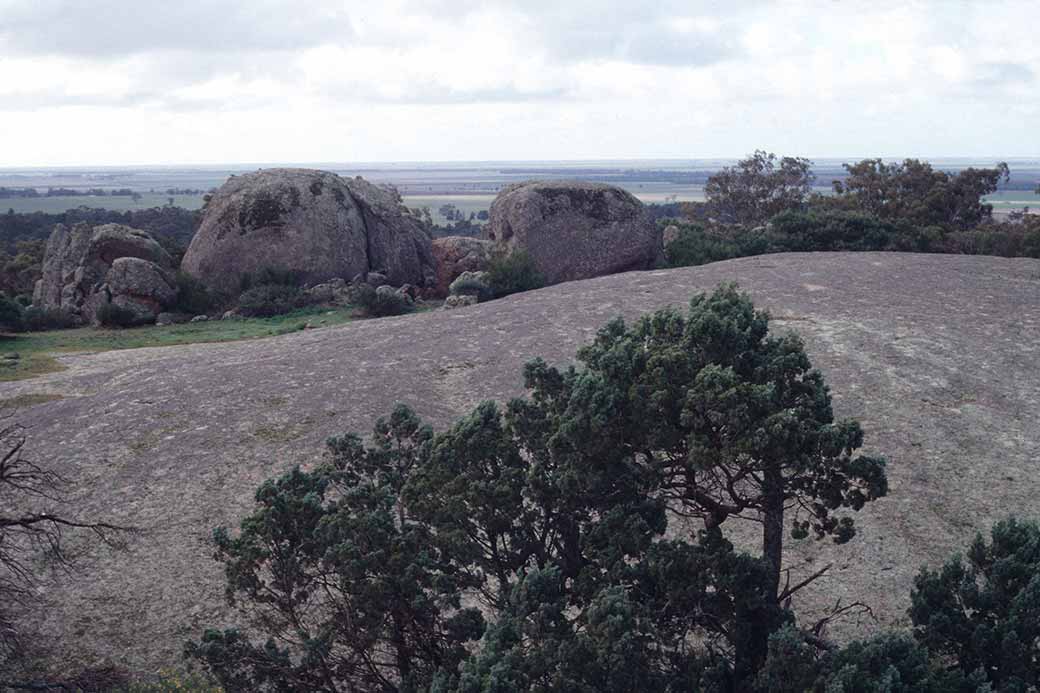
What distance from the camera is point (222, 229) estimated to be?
34062 mm

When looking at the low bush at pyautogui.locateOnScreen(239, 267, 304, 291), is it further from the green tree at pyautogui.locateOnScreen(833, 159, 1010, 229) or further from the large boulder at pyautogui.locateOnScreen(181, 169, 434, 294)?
the green tree at pyautogui.locateOnScreen(833, 159, 1010, 229)

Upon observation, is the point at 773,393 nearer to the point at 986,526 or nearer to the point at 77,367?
the point at 986,526

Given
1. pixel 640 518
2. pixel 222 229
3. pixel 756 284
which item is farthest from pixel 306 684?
pixel 222 229

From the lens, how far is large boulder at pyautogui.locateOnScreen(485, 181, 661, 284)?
3381cm

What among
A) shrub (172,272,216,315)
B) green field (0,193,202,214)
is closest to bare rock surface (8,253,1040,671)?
shrub (172,272,216,315)

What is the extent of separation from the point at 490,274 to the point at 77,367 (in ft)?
40.7

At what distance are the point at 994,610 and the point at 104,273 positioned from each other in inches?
1190

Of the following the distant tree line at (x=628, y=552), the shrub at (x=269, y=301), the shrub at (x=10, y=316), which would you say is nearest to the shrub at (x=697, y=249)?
the shrub at (x=269, y=301)

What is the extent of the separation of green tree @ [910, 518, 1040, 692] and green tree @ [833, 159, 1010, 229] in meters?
Result: 40.2

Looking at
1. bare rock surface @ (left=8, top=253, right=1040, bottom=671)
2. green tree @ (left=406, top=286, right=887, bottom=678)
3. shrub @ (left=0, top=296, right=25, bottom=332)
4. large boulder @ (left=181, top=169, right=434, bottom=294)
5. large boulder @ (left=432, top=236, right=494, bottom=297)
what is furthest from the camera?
large boulder @ (left=432, top=236, right=494, bottom=297)

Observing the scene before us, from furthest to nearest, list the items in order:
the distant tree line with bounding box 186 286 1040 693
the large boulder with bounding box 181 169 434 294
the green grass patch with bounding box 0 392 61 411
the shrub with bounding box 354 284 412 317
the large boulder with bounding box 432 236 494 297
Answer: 1. the large boulder with bounding box 432 236 494 297
2. the large boulder with bounding box 181 169 434 294
3. the shrub with bounding box 354 284 412 317
4. the green grass patch with bounding box 0 392 61 411
5. the distant tree line with bounding box 186 286 1040 693

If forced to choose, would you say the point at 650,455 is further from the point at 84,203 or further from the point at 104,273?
the point at 84,203

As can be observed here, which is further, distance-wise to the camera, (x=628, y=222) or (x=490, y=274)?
(x=628, y=222)

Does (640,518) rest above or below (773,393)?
below
